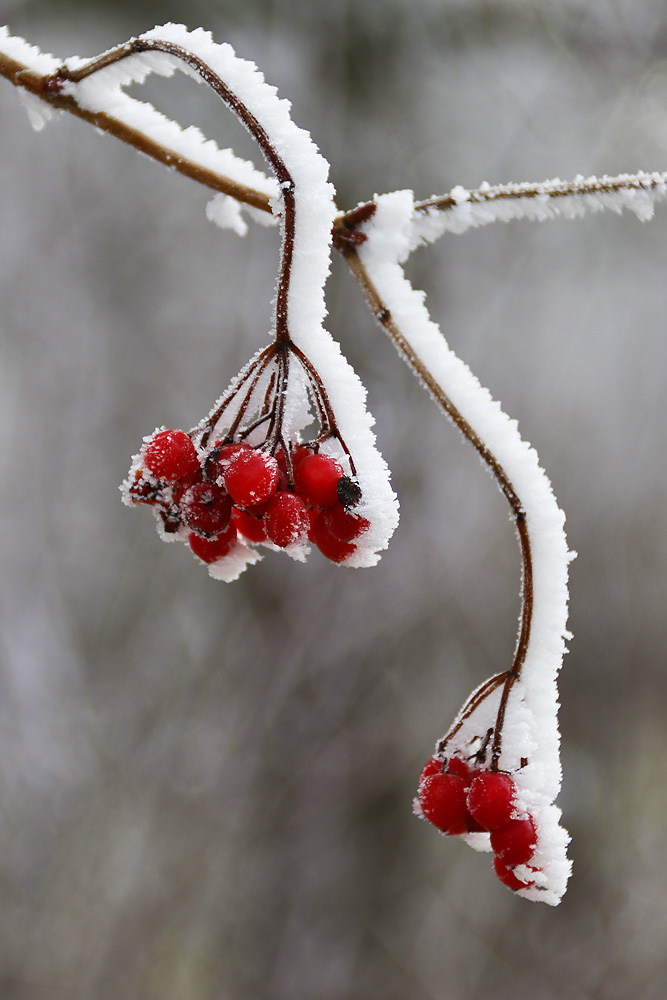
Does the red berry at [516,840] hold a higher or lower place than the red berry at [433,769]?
lower

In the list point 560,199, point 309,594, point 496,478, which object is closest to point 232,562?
point 496,478

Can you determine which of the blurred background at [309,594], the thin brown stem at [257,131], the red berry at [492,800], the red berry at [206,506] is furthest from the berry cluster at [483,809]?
the blurred background at [309,594]

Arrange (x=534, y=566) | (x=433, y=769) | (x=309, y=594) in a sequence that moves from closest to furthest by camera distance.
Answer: (x=534, y=566) → (x=433, y=769) → (x=309, y=594)

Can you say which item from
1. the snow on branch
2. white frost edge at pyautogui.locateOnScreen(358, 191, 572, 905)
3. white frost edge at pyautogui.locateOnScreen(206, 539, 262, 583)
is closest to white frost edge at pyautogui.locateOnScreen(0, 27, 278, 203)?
the snow on branch

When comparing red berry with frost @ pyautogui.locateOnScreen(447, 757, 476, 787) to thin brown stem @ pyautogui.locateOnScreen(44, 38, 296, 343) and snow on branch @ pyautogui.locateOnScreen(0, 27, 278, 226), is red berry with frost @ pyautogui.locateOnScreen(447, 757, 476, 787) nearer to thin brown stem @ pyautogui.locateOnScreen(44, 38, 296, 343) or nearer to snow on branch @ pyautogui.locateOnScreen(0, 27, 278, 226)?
thin brown stem @ pyautogui.locateOnScreen(44, 38, 296, 343)

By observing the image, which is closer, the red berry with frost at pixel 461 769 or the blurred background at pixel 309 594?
the red berry with frost at pixel 461 769

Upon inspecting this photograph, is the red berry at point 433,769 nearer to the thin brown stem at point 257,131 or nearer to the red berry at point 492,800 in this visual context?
the red berry at point 492,800

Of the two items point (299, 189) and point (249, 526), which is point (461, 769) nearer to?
point (249, 526)
